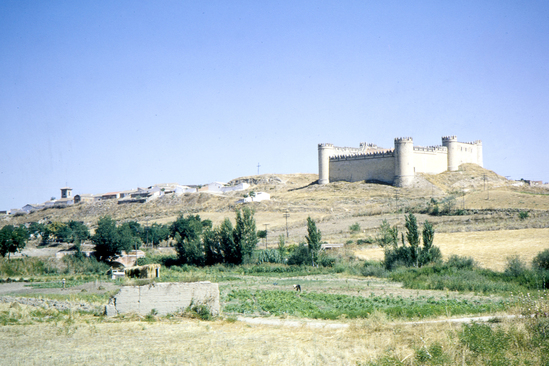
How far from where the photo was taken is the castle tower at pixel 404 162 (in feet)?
195

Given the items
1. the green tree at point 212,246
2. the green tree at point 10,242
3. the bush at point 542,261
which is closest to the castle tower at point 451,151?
the green tree at point 212,246

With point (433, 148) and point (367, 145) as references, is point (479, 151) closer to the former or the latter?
point (433, 148)

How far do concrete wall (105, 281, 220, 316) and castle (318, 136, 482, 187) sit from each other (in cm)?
4772

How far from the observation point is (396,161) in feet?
198

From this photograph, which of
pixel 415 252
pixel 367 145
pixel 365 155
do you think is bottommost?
pixel 415 252

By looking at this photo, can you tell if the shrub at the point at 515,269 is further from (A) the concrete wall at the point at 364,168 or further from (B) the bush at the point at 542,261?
(A) the concrete wall at the point at 364,168

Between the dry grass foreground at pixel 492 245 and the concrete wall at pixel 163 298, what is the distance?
600 inches

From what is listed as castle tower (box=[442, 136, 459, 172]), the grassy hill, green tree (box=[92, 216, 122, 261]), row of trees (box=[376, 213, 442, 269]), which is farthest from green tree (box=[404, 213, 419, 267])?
castle tower (box=[442, 136, 459, 172])

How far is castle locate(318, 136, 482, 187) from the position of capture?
59750 millimetres

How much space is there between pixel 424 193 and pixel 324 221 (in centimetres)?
1437

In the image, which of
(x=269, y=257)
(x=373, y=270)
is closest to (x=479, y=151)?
(x=269, y=257)

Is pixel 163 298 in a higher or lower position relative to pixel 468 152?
lower

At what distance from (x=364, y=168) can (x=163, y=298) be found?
52.9 metres

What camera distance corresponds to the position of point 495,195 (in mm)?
48500
